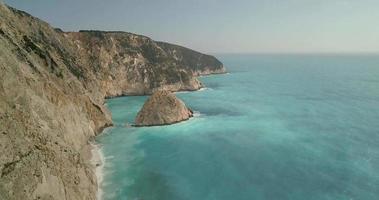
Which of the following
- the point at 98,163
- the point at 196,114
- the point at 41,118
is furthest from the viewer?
the point at 196,114

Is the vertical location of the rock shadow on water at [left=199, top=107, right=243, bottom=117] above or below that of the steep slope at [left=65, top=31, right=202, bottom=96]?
below

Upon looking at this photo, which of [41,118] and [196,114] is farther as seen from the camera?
[196,114]

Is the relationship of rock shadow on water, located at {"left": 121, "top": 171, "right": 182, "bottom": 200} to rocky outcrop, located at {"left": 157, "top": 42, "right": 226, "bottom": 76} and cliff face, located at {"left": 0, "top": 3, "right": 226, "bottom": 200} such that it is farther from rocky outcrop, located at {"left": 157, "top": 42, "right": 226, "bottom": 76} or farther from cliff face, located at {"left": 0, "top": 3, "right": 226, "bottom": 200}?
rocky outcrop, located at {"left": 157, "top": 42, "right": 226, "bottom": 76}

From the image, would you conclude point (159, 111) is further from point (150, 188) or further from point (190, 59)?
point (190, 59)

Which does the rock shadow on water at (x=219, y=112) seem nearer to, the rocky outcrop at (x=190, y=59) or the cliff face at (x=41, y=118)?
the cliff face at (x=41, y=118)

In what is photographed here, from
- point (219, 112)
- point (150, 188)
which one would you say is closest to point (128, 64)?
point (219, 112)

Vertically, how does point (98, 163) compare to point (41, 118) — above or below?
below

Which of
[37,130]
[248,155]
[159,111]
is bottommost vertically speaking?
[248,155]

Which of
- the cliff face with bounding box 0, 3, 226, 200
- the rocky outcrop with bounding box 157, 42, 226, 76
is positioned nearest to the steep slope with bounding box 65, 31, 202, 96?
the cliff face with bounding box 0, 3, 226, 200

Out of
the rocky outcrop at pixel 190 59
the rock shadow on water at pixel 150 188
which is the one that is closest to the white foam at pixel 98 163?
the rock shadow on water at pixel 150 188
